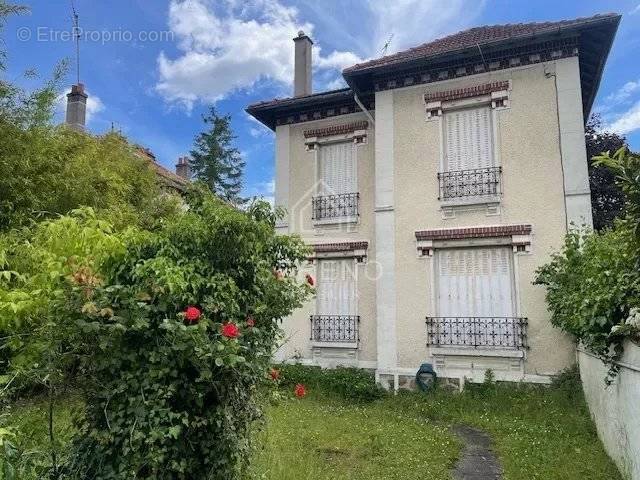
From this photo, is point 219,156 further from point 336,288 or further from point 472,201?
point 472,201

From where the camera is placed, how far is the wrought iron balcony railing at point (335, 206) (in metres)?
11.5

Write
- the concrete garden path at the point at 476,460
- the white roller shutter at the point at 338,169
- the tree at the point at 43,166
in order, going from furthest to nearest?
the white roller shutter at the point at 338,169, the tree at the point at 43,166, the concrete garden path at the point at 476,460

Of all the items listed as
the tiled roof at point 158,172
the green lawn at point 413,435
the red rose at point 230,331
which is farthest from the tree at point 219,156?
the red rose at point 230,331

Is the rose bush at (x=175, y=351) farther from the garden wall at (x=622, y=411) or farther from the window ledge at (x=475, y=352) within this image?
the window ledge at (x=475, y=352)

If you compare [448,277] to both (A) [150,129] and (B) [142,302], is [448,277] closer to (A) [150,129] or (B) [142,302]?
(B) [142,302]

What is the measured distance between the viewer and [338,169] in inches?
469

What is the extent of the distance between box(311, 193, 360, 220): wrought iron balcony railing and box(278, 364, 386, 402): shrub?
3.52 meters

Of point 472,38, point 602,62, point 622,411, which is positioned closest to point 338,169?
point 472,38

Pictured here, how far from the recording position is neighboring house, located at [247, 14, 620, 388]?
952 centimetres

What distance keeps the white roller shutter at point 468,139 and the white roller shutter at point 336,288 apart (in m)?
3.22

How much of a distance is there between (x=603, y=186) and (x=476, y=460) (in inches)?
415

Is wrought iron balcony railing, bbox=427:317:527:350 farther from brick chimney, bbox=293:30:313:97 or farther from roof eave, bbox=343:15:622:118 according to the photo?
brick chimney, bbox=293:30:313:97

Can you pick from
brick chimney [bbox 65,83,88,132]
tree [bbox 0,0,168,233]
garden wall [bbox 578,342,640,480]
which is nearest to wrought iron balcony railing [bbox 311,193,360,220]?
tree [bbox 0,0,168,233]

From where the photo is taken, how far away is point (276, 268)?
Result: 431 cm
